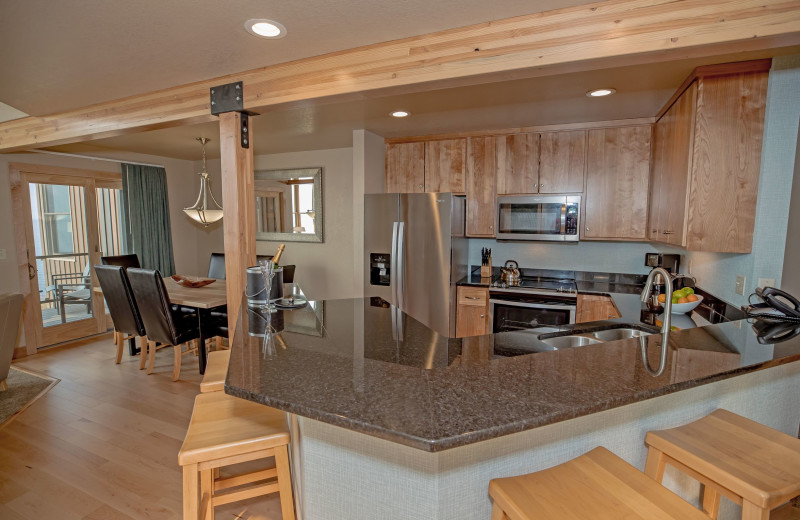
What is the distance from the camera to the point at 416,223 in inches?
140

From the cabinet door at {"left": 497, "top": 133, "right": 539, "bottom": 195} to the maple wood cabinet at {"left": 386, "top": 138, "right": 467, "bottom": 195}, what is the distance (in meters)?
0.35

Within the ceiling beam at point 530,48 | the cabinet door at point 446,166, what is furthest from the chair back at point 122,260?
the cabinet door at point 446,166

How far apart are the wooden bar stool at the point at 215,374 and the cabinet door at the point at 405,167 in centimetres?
247

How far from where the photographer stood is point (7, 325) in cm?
317

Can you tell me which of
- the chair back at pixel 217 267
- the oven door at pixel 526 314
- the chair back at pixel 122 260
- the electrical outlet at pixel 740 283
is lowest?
the oven door at pixel 526 314

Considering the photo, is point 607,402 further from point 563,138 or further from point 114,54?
point 563,138

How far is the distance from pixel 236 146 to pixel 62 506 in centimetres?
210

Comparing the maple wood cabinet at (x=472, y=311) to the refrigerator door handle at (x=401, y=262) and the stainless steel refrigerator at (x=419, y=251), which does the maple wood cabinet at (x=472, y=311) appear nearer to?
the stainless steel refrigerator at (x=419, y=251)

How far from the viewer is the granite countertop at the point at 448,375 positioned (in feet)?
2.85

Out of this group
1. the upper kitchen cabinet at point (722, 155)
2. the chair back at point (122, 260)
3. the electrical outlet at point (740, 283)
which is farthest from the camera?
the chair back at point (122, 260)

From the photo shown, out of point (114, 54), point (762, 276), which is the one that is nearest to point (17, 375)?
point (114, 54)

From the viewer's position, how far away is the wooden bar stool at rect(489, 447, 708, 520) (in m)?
0.93

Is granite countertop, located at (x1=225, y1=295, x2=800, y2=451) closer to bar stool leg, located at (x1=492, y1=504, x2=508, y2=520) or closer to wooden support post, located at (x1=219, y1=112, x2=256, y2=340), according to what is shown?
bar stool leg, located at (x1=492, y1=504, x2=508, y2=520)

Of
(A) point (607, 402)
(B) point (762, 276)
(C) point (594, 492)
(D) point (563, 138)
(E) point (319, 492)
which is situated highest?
(D) point (563, 138)
